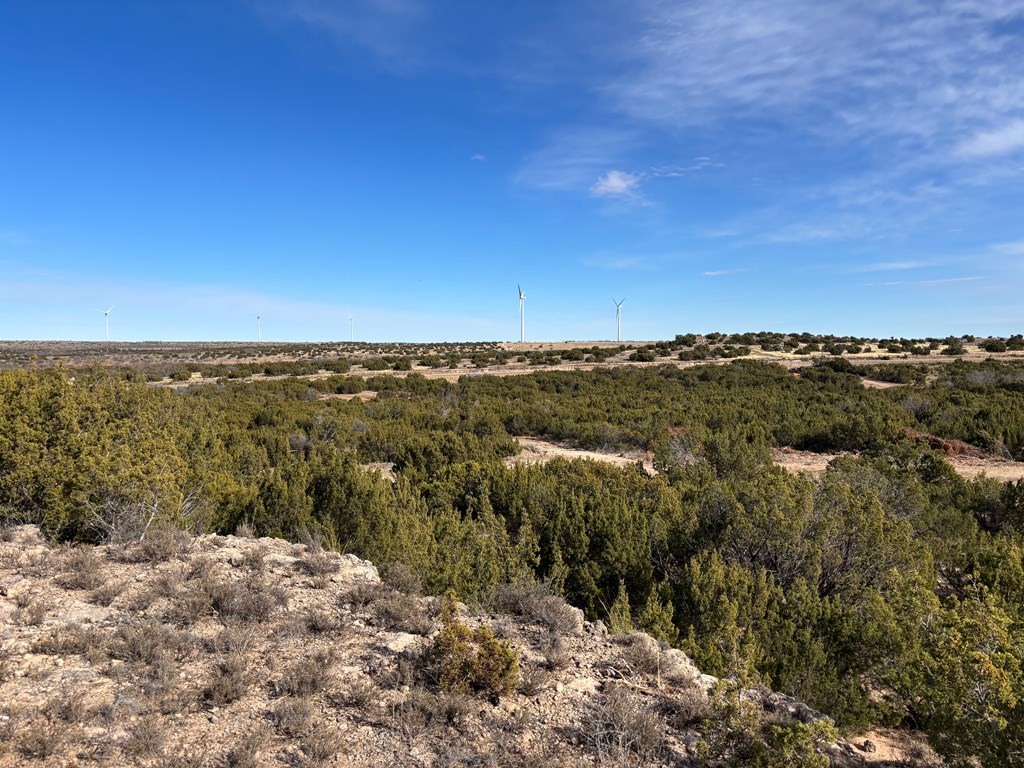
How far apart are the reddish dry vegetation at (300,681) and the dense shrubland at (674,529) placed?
707 mm

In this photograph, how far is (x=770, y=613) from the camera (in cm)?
518

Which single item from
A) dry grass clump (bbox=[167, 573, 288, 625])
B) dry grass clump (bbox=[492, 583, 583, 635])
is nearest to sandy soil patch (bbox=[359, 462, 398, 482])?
dry grass clump (bbox=[167, 573, 288, 625])

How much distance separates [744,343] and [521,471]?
4583 centimetres

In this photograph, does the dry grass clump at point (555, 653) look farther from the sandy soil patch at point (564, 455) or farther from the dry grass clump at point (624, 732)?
the sandy soil patch at point (564, 455)

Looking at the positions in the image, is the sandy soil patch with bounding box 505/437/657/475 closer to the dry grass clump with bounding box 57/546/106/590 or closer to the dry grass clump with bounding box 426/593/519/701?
the dry grass clump with bounding box 57/546/106/590

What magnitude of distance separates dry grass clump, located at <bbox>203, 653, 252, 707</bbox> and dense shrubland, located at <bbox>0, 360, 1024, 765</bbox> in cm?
205

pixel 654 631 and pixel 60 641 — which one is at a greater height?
pixel 60 641

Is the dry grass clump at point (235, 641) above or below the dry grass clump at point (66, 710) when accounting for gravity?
below

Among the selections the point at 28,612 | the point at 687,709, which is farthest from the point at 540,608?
the point at 28,612

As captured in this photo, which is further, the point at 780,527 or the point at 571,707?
the point at 780,527

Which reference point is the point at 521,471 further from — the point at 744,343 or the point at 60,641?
the point at 744,343

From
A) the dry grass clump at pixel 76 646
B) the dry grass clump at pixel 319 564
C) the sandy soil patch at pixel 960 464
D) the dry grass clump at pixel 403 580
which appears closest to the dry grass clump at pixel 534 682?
the dry grass clump at pixel 403 580

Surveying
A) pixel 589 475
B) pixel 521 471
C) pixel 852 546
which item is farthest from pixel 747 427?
pixel 852 546

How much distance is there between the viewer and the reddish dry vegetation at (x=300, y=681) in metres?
3.12
